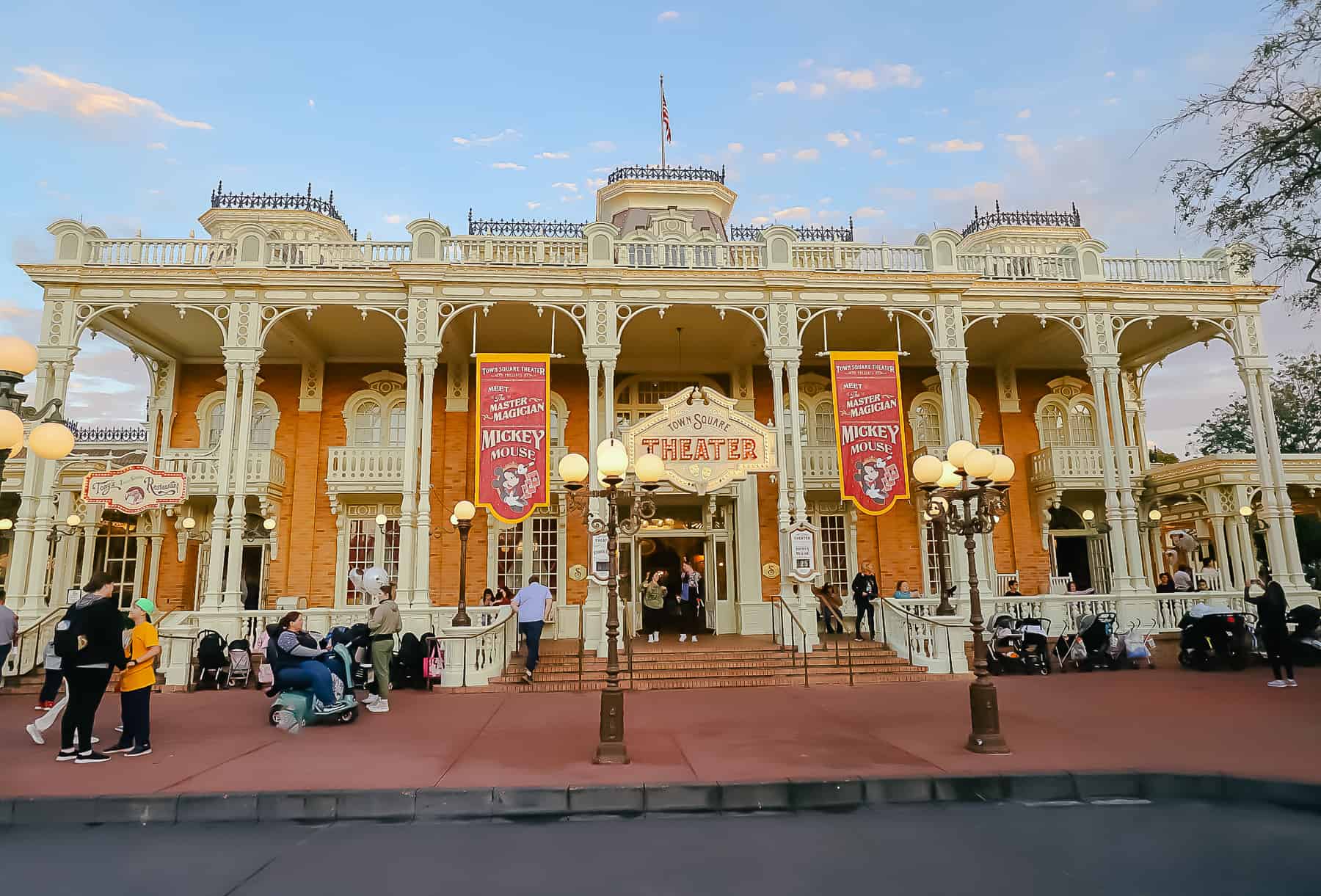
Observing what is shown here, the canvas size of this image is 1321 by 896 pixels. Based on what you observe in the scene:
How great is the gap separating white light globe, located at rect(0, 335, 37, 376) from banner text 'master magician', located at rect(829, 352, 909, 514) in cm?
1259

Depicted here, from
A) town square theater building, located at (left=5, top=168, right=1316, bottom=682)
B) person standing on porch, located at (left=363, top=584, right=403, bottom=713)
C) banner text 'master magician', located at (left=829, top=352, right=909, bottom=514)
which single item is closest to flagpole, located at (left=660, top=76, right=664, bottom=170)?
town square theater building, located at (left=5, top=168, right=1316, bottom=682)

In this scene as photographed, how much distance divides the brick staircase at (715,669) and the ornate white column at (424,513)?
230 cm

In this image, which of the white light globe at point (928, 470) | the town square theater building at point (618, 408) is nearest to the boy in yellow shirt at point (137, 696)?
the town square theater building at point (618, 408)

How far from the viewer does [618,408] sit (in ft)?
64.2

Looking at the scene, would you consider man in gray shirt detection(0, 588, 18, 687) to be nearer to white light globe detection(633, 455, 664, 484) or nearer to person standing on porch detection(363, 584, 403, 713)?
person standing on porch detection(363, 584, 403, 713)

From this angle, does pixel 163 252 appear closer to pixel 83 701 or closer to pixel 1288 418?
pixel 83 701

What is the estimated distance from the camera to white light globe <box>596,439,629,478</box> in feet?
25.4

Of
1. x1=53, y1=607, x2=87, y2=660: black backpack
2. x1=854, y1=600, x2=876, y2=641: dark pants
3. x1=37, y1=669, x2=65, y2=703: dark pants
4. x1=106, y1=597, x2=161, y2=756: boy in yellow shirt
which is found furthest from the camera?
x1=854, y1=600, x2=876, y2=641: dark pants

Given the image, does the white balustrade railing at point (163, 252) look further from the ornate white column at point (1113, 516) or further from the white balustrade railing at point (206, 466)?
the ornate white column at point (1113, 516)

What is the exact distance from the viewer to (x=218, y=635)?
1264cm

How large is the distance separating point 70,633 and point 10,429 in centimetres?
217

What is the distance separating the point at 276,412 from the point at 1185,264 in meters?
22.7

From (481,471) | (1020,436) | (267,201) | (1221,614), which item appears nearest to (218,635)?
(481,471)

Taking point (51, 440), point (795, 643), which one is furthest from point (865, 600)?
point (51, 440)
